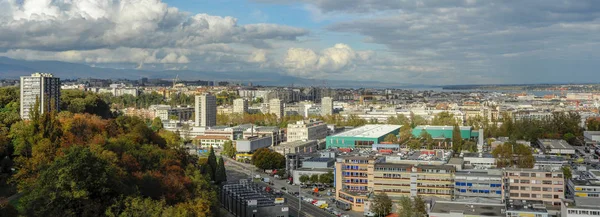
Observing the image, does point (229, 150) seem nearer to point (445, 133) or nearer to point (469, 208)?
point (445, 133)

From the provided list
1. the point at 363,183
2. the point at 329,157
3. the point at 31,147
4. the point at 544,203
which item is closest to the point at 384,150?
the point at 329,157

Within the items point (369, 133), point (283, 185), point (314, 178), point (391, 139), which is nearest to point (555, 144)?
point (391, 139)

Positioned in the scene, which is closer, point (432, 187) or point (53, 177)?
point (53, 177)

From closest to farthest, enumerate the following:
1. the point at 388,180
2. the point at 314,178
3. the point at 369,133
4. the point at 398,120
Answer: the point at 388,180 → the point at 314,178 → the point at 369,133 → the point at 398,120

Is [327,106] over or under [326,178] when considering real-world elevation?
over

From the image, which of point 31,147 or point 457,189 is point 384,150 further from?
point 31,147

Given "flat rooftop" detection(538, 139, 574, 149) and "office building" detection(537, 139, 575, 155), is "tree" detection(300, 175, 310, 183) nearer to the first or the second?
"office building" detection(537, 139, 575, 155)

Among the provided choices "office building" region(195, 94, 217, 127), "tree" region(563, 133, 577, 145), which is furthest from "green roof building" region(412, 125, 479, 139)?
"office building" region(195, 94, 217, 127)
